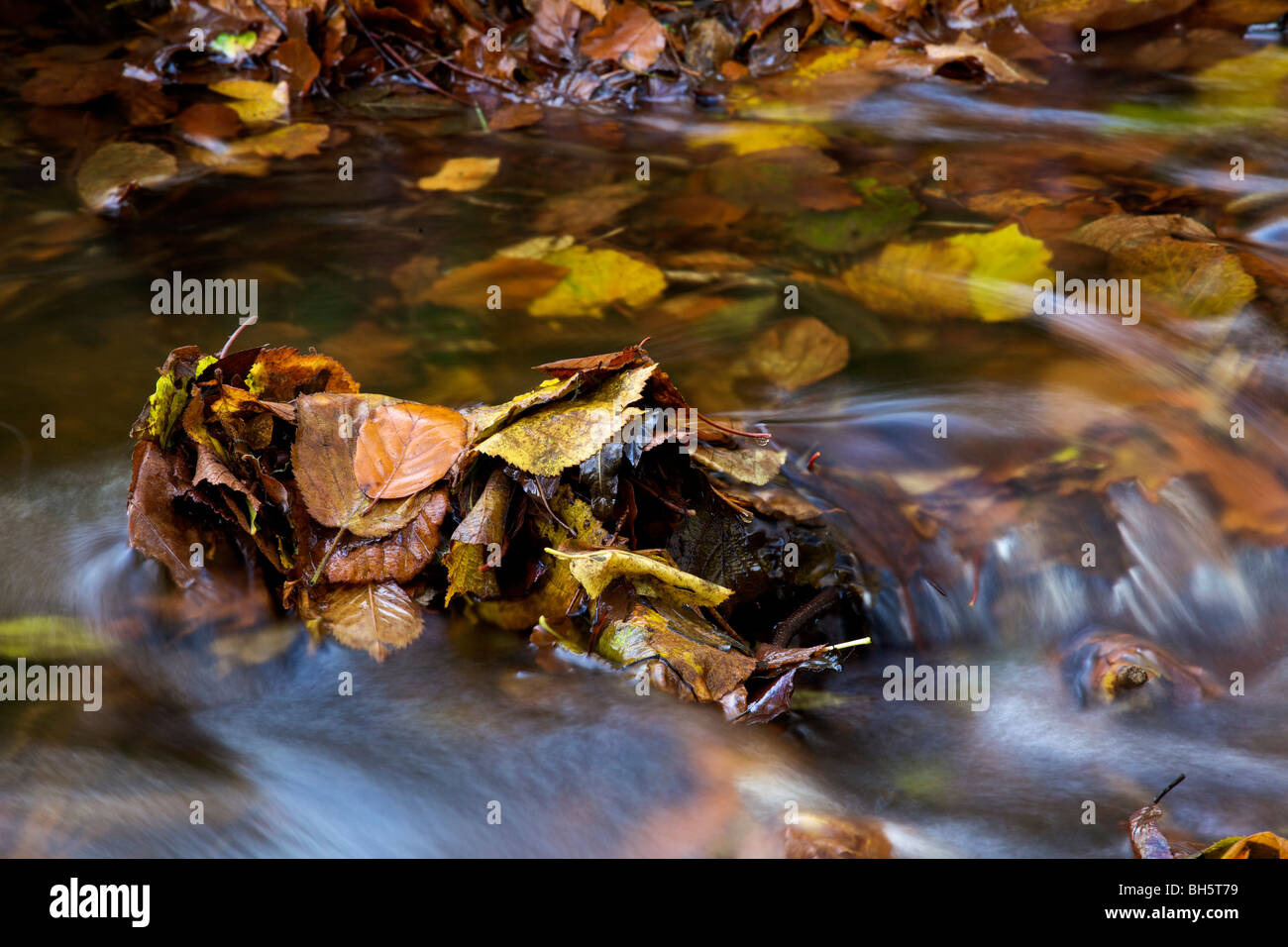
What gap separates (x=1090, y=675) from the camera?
1784 millimetres

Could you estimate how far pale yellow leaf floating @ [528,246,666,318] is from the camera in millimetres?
2732

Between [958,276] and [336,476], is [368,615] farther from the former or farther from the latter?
[958,276]

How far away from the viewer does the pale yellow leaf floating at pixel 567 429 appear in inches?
66.4

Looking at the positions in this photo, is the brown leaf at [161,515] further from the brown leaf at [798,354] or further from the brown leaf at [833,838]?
the brown leaf at [798,354]

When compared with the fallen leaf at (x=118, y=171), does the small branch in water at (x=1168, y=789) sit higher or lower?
lower

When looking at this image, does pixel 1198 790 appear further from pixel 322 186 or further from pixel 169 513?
pixel 322 186

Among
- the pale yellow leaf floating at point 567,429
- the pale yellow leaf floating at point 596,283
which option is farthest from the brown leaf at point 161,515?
the pale yellow leaf floating at point 596,283

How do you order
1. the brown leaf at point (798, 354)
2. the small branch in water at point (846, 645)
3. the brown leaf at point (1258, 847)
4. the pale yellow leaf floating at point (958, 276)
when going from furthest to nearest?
1. the pale yellow leaf floating at point (958, 276)
2. the brown leaf at point (798, 354)
3. the small branch in water at point (846, 645)
4. the brown leaf at point (1258, 847)

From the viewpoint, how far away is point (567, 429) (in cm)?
172

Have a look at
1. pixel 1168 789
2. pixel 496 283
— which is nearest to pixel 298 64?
pixel 496 283

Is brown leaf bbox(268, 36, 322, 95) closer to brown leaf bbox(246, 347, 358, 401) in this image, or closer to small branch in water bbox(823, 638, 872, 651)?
brown leaf bbox(246, 347, 358, 401)

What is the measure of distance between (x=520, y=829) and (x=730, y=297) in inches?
66.2

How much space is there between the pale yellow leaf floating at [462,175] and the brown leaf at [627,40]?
2.65 feet

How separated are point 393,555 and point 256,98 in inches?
107
